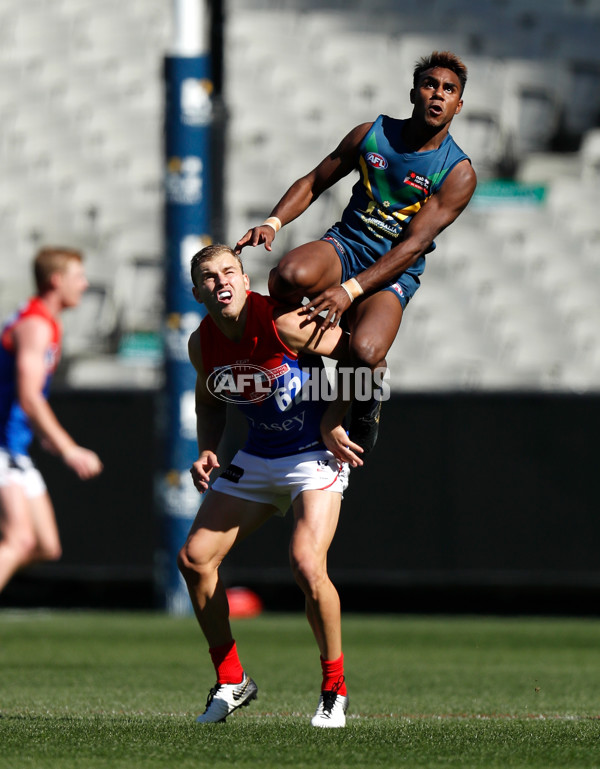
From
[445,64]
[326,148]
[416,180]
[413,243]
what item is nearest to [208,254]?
[413,243]

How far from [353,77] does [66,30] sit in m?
4.46

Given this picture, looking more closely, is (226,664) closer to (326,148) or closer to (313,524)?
(313,524)

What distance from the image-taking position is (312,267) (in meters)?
4.93

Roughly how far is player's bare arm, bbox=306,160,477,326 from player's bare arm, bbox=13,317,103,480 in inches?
72.7

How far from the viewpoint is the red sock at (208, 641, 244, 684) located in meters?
5.16

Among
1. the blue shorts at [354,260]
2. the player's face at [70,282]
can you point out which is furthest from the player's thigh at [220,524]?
the player's face at [70,282]

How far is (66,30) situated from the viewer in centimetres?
1873

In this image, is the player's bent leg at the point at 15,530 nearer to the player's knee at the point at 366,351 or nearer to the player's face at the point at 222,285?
the player's face at the point at 222,285

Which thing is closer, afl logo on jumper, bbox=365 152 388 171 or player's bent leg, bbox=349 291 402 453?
player's bent leg, bbox=349 291 402 453

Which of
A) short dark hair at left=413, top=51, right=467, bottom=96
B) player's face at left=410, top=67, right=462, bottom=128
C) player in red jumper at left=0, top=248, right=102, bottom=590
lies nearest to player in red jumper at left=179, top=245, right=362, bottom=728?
player's face at left=410, top=67, right=462, bottom=128

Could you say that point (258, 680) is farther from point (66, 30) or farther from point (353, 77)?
point (66, 30)

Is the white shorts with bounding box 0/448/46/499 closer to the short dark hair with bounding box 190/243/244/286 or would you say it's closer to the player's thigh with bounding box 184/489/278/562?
the player's thigh with bounding box 184/489/278/562

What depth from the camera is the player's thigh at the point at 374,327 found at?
15.9 ft

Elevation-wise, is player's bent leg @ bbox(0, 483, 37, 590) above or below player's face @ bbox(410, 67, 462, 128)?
below
